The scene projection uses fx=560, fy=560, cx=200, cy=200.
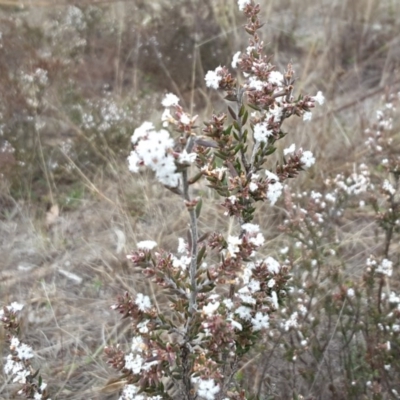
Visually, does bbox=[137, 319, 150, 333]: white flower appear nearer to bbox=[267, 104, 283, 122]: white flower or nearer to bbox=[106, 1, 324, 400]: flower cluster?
bbox=[106, 1, 324, 400]: flower cluster

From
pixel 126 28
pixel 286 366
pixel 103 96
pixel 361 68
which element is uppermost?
pixel 126 28

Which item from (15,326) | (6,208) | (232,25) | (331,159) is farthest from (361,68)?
(15,326)

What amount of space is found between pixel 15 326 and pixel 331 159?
2.72 m

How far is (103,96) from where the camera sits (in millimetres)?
4289

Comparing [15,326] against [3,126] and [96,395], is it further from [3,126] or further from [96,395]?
[3,126]

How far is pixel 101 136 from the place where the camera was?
386cm

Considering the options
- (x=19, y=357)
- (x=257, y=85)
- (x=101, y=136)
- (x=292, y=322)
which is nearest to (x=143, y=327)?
(x=19, y=357)

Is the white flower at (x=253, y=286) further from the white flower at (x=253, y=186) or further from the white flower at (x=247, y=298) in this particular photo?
the white flower at (x=253, y=186)

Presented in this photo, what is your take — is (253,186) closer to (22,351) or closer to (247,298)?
(247,298)

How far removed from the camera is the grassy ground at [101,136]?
9.23 ft

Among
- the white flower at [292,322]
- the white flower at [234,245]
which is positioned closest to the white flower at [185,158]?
the white flower at [234,245]

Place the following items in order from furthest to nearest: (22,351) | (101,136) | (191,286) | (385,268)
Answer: (101,136), (385,268), (22,351), (191,286)

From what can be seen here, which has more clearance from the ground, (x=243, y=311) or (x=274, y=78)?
(x=274, y=78)

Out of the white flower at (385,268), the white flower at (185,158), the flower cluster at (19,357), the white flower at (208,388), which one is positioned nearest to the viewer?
the white flower at (185,158)
